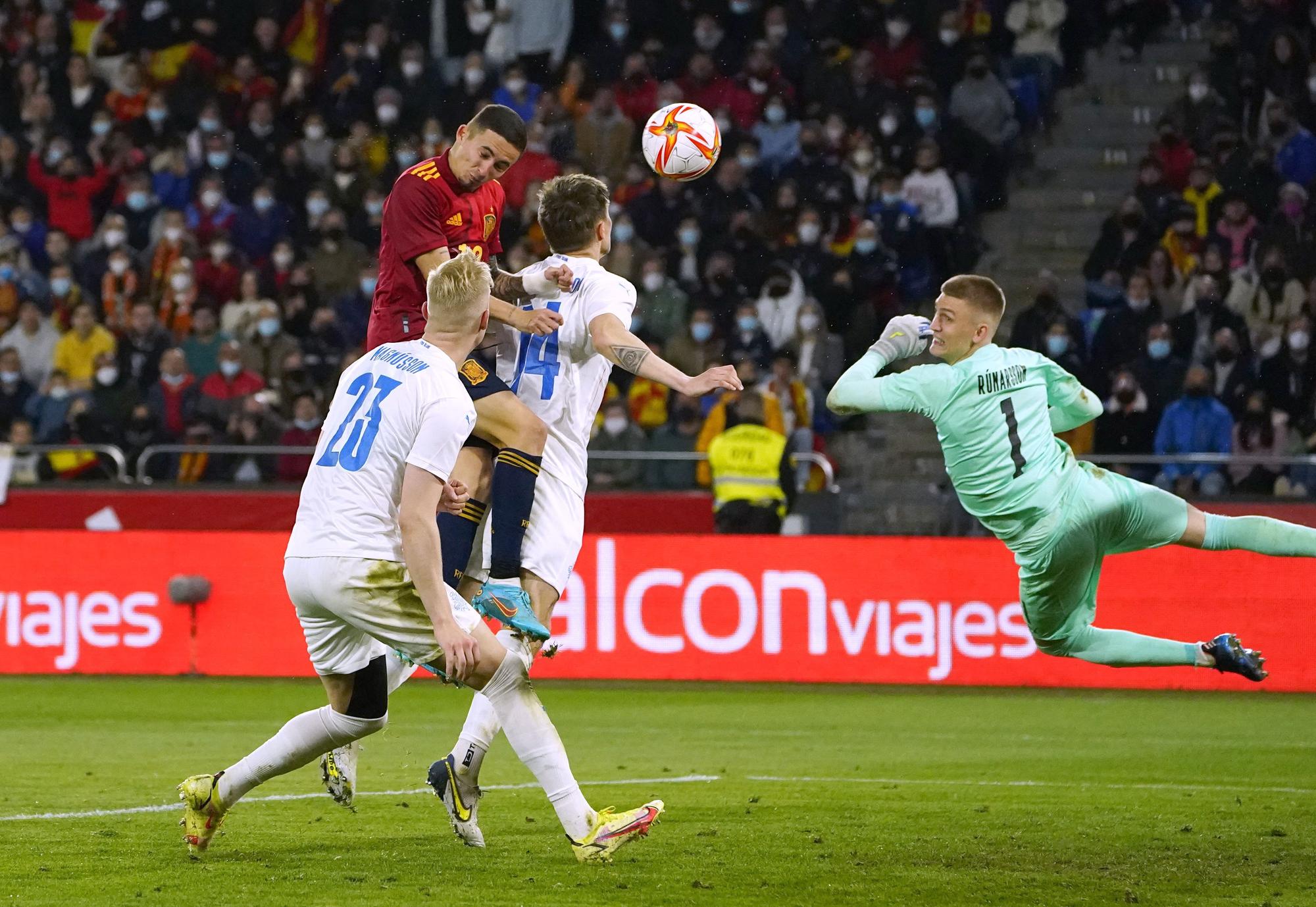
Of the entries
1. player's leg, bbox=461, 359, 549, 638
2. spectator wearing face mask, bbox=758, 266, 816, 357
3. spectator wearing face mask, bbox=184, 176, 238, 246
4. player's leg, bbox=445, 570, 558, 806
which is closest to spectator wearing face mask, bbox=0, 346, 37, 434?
spectator wearing face mask, bbox=184, 176, 238, 246

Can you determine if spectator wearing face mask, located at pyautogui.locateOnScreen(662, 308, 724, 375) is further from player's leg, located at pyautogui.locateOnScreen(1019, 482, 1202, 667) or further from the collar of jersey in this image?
player's leg, located at pyautogui.locateOnScreen(1019, 482, 1202, 667)

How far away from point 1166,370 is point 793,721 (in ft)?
20.0

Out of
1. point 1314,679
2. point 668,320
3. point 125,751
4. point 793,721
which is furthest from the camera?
point 668,320

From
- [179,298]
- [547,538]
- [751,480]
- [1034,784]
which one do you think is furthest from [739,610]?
[179,298]

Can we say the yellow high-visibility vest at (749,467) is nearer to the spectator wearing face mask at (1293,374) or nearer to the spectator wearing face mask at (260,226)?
the spectator wearing face mask at (1293,374)

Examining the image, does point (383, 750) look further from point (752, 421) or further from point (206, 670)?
point (752, 421)

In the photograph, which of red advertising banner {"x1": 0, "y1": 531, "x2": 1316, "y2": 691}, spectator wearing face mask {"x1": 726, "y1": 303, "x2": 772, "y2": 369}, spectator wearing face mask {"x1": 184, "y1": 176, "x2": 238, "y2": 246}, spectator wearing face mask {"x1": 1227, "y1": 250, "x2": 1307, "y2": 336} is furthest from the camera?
spectator wearing face mask {"x1": 184, "y1": 176, "x2": 238, "y2": 246}

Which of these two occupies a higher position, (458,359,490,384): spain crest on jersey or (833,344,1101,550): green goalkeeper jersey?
(458,359,490,384): spain crest on jersey

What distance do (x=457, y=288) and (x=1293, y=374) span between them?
12140 mm

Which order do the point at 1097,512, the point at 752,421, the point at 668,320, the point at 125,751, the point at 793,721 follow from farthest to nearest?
the point at 668,320 < the point at 752,421 < the point at 793,721 < the point at 125,751 < the point at 1097,512

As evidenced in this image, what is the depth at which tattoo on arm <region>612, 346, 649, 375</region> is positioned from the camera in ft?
24.9

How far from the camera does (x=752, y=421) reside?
53.8 ft

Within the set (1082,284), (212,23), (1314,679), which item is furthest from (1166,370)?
(212,23)

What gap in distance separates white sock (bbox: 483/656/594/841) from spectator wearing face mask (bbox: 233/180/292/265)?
13.8 m
